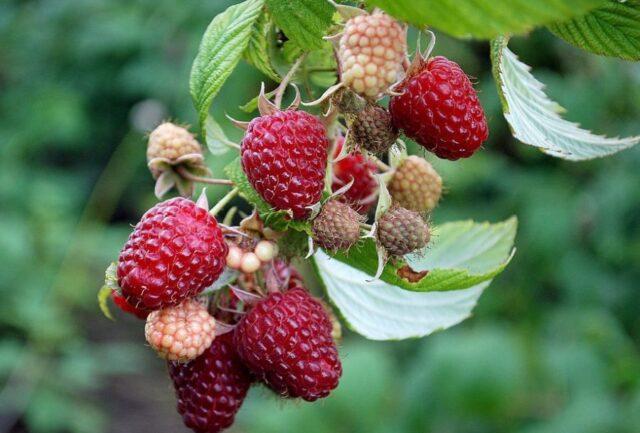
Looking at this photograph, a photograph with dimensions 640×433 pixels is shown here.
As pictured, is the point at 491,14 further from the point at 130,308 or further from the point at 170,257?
the point at 130,308

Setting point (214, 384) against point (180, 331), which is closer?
point (180, 331)

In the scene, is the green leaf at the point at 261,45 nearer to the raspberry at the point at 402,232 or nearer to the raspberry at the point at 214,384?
the raspberry at the point at 402,232

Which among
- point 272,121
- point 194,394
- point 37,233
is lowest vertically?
point 37,233

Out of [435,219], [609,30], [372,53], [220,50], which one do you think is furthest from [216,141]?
[435,219]

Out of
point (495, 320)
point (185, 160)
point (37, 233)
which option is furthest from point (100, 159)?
point (185, 160)

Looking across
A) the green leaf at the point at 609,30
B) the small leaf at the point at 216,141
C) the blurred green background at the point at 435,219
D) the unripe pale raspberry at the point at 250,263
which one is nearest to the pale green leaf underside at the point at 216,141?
the small leaf at the point at 216,141

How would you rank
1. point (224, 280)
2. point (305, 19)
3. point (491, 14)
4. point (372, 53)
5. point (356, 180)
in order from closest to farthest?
point (491, 14)
point (372, 53)
point (305, 19)
point (224, 280)
point (356, 180)

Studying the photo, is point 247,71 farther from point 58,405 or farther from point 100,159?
point 100,159
